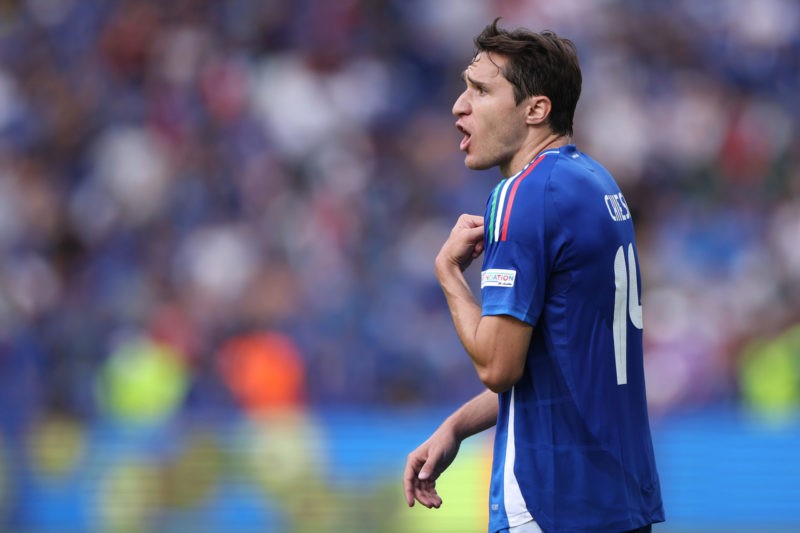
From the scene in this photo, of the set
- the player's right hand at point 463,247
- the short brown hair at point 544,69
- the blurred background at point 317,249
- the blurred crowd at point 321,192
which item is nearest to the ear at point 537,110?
the short brown hair at point 544,69

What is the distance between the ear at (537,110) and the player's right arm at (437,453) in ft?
2.57

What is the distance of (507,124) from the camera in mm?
3436

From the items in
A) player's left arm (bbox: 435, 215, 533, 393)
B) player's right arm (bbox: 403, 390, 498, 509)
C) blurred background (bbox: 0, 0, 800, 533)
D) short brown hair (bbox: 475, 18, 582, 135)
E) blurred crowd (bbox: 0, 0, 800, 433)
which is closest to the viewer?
player's left arm (bbox: 435, 215, 533, 393)

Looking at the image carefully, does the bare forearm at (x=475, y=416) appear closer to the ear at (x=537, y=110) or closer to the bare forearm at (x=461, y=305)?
the bare forearm at (x=461, y=305)

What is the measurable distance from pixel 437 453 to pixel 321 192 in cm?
698

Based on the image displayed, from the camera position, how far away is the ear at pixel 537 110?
3426 mm

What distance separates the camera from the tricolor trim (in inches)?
128

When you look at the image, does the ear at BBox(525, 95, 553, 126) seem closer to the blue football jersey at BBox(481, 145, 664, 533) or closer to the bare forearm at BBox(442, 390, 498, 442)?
the blue football jersey at BBox(481, 145, 664, 533)

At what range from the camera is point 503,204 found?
3281 millimetres

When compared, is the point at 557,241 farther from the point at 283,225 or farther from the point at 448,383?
the point at 283,225

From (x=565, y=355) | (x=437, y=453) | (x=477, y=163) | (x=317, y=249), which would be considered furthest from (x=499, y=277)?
(x=317, y=249)

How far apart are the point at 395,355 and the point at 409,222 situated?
1284 mm

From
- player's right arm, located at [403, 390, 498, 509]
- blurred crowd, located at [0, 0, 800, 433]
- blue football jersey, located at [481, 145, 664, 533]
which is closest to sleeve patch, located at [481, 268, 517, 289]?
blue football jersey, located at [481, 145, 664, 533]

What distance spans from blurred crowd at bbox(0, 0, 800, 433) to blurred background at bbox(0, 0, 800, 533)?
0.08ft
